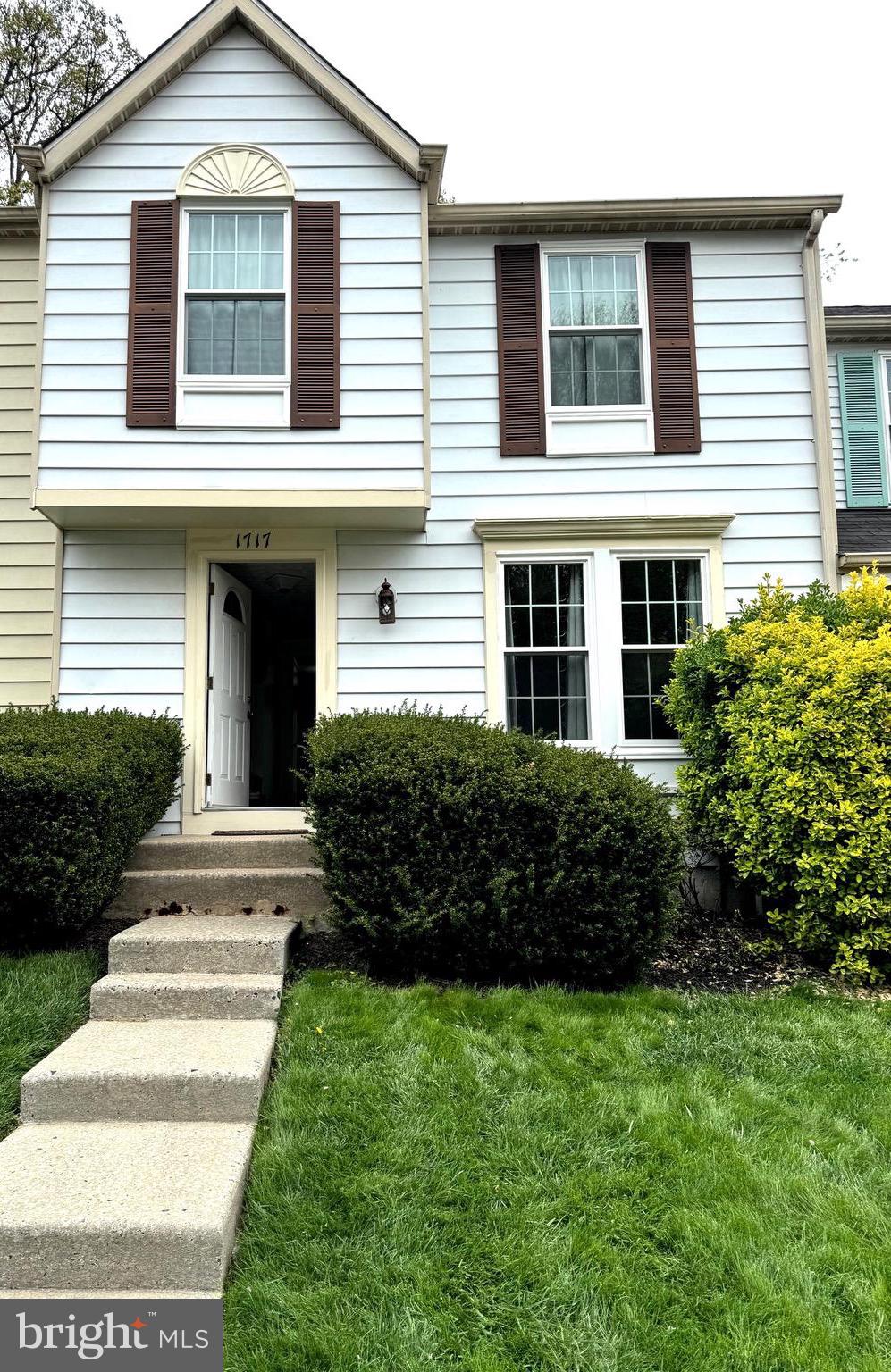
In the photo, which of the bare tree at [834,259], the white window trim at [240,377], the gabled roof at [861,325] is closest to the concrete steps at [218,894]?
the white window trim at [240,377]

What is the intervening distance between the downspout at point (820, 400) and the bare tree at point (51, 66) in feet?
40.3

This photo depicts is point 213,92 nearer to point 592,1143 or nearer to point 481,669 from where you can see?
point 481,669

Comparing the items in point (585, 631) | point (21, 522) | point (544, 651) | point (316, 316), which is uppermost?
point (316, 316)

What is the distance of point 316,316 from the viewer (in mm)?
6715

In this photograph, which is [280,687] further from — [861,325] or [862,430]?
[861,325]

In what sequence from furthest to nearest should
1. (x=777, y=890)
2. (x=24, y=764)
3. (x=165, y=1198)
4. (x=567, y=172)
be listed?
1. (x=567, y=172)
2. (x=777, y=890)
3. (x=24, y=764)
4. (x=165, y=1198)

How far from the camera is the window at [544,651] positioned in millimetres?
7230

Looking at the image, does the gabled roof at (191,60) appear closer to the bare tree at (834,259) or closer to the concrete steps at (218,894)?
the concrete steps at (218,894)

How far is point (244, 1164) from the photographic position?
310 centimetres

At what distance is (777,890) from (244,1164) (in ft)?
11.7

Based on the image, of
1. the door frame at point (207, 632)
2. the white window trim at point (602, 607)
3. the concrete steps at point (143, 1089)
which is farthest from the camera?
the white window trim at point (602, 607)

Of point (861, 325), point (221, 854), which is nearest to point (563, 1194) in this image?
point (221, 854)

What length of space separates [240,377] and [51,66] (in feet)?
→ 39.0

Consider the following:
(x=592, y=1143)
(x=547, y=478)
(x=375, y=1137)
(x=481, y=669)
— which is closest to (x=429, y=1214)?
(x=375, y=1137)
